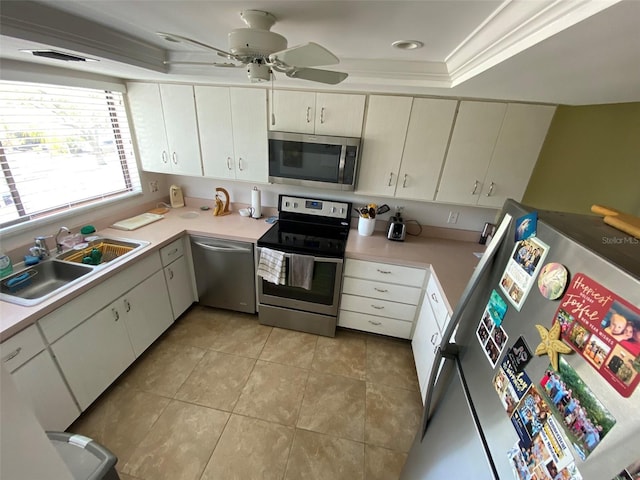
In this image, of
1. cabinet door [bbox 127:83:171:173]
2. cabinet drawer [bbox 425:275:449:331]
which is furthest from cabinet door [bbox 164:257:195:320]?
cabinet drawer [bbox 425:275:449:331]

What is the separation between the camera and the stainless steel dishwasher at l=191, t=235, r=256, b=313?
2264 millimetres

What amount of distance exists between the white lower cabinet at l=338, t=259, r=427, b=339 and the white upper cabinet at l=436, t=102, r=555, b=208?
707 mm

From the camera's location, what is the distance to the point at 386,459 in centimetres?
157

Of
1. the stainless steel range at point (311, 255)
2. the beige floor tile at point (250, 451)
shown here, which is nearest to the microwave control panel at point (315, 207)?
the stainless steel range at point (311, 255)

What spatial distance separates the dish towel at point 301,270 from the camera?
206 centimetres

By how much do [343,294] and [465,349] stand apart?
52.7 inches

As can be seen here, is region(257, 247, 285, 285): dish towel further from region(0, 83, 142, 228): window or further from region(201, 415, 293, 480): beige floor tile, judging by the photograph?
region(0, 83, 142, 228): window

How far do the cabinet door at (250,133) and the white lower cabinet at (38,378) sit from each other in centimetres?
164

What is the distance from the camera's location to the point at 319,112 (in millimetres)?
2014

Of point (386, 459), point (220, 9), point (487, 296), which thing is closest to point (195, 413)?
point (386, 459)

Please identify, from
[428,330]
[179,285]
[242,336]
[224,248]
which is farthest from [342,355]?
[179,285]

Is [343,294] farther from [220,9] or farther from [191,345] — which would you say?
[220,9]

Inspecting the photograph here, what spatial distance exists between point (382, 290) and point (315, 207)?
961mm

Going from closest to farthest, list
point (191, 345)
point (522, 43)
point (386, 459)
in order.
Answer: point (522, 43) < point (386, 459) < point (191, 345)
